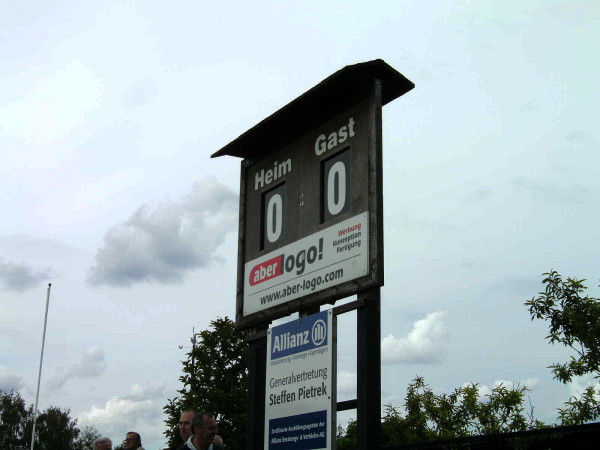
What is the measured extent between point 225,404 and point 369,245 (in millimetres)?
33644

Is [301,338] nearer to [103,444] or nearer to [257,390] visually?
[257,390]

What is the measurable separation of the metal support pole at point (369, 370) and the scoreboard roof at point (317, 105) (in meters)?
2.37

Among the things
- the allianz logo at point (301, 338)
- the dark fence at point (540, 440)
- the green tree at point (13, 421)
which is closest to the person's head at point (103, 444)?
the allianz logo at point (301, 338)

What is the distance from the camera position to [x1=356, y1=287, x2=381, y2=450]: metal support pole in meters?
7.82

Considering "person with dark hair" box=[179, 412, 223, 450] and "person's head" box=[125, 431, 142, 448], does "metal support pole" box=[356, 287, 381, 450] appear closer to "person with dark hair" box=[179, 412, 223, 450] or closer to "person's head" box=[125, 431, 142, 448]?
"person with dark hair" box=[179, 412, 223, 450]

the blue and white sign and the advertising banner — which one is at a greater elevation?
the advertising banner

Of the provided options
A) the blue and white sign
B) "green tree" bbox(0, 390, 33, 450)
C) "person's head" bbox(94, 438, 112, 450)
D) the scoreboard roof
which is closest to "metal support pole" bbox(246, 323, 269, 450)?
the blue and white sign

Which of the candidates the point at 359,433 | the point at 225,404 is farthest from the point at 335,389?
the point at 225,404

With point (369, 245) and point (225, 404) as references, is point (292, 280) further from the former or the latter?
point (225, 404)

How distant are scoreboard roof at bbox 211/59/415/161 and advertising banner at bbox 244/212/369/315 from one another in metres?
1.48

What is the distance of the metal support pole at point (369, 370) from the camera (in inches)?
308

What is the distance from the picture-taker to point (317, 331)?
883cm

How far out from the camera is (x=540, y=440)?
12312 millimetres

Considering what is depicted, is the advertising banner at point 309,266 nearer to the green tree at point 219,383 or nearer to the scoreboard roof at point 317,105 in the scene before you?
the scoreboard roof at point 317,105
